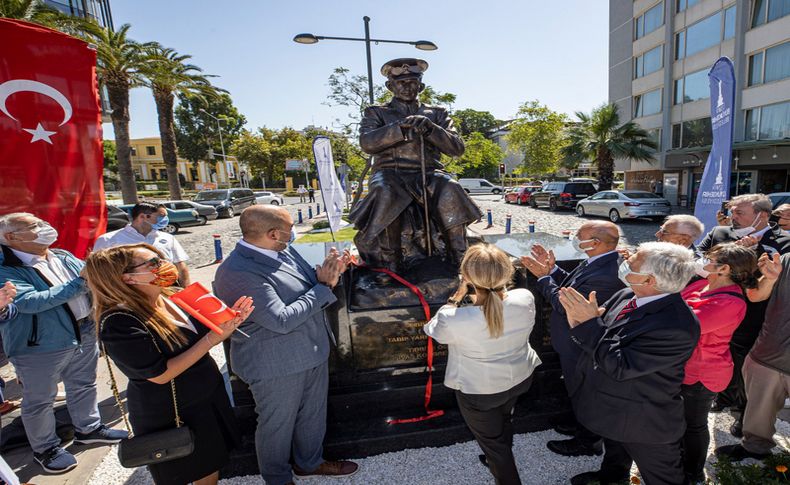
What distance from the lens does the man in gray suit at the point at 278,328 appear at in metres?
2.25

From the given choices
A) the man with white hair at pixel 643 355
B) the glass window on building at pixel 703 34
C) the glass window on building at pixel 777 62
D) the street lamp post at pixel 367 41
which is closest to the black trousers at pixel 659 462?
the man with white hair at pixel 643 355

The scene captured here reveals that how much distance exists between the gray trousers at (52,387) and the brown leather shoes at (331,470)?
1941 mm

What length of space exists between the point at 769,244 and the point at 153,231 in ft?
20.2

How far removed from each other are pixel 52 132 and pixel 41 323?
1.85 m

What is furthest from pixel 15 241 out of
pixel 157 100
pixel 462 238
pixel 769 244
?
pixel 157 100

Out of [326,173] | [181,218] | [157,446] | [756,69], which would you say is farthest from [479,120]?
[157,446]

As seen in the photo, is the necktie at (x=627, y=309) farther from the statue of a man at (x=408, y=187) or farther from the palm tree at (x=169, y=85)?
the palm tree at (x=169, y=85)

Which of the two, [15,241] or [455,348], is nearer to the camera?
[455,348]

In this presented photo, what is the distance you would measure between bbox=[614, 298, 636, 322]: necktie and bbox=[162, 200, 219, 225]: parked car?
20163 mm

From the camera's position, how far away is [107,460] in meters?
3.17

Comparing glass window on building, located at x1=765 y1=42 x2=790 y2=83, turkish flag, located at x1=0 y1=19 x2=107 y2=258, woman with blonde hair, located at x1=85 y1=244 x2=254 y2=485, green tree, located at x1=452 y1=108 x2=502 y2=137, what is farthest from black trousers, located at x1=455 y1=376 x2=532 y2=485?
green tree, located at x1=452 y1=108 x2=502 y2=137

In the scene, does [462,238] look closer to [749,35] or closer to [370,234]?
[370,234]

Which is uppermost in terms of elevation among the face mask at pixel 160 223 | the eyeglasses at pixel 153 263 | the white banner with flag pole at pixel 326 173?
the white banner with flag pole at pixel 326 173

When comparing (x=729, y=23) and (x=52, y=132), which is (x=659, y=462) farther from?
(x=729, y=23)
